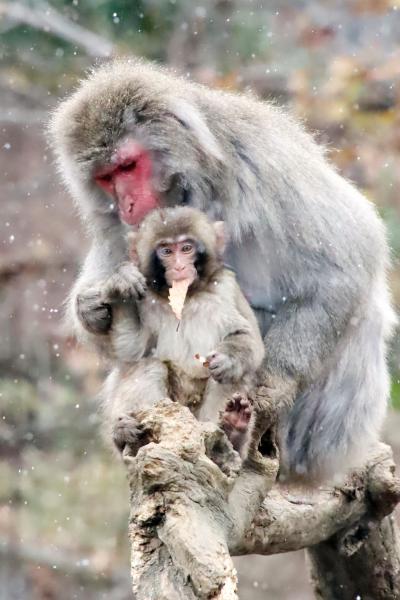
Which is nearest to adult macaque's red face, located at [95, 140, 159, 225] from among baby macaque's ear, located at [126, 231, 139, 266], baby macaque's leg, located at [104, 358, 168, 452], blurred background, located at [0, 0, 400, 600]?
baby macaque's ear, located at [126, 231, 139, 266]

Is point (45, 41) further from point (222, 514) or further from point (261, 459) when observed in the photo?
point (222, 514)

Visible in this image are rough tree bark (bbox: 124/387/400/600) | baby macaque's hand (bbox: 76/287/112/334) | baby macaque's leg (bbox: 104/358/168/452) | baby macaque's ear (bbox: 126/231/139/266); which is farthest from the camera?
baby macaque's hand (bbox: 76/287/112/334)

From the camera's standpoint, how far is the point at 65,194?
28.0ft

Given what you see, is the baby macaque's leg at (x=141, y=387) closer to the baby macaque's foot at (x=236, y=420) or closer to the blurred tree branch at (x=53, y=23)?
the baby macaque's foot at (x=236, y=420)

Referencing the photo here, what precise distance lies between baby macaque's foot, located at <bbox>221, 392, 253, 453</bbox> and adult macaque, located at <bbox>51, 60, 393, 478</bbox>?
797mm

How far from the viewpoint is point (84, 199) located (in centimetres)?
421

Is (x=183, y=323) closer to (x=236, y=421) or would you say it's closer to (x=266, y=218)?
(x=236, y=421)

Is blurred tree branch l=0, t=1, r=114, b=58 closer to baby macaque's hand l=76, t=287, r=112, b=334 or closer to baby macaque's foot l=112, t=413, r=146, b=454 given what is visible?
baby macaque's hand l=76, t=287, r=112, b=334

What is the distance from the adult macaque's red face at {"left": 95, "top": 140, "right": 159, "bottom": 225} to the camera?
3879 millimetres

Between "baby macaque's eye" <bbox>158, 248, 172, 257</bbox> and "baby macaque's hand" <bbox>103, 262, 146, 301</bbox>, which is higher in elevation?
"baby macaque's eye" <bbox>158, 248, 172, 257</bbox>

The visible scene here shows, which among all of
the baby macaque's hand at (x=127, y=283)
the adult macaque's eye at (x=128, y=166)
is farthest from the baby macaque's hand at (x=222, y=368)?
the adult macaque's eye at (x=128, y=166)

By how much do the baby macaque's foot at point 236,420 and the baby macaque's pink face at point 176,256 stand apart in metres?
0.55

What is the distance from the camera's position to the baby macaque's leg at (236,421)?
10.4 feet

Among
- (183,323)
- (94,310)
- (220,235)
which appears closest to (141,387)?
(183,323)
